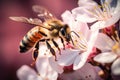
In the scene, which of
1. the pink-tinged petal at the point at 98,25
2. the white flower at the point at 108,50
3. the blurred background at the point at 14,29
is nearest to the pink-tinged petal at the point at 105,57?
the white flower at the point at 108,50

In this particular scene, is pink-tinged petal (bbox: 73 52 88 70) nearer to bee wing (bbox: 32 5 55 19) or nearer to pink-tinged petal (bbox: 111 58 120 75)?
pink-tinged petal (bbox: 111 58 120 75)

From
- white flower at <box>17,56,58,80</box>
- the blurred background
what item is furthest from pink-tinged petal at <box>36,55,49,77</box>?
the blurred background

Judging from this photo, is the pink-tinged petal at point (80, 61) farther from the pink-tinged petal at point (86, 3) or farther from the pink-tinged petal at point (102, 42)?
→ the pink-tinged petal at point (86, 3)

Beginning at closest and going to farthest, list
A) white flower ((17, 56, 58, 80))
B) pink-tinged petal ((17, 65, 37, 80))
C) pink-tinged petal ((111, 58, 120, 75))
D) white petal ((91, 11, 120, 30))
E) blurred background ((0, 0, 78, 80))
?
1. pink-tinged petal ((111, 58, 120, 75))
2. white petal ((91, 11, 120, 30))
3. white flower ((17, 56, 58, 80))
4. pink-tinged petal ((17, 65, 37, 80))
5. blurred background ((0, 0, 78, 80))

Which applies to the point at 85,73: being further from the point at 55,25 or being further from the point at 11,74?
the point at 11,74

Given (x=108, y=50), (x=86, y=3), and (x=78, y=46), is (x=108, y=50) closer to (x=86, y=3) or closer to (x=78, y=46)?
(x=78, y=46)

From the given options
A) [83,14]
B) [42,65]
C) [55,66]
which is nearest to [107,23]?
[83,14]
